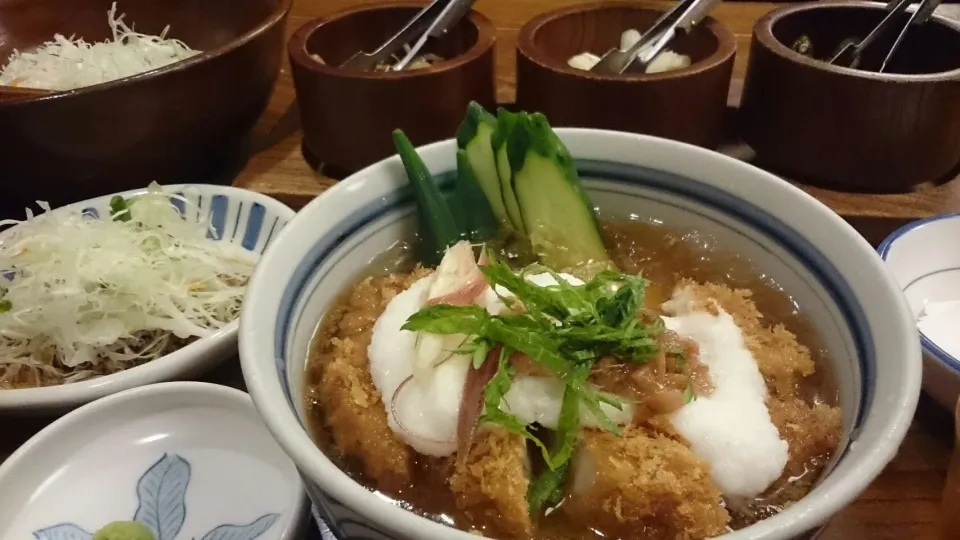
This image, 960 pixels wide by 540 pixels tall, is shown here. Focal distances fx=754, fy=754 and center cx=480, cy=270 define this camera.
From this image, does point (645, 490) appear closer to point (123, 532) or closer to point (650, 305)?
point (650, 305)

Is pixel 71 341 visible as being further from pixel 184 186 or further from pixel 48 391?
pixel 184 186

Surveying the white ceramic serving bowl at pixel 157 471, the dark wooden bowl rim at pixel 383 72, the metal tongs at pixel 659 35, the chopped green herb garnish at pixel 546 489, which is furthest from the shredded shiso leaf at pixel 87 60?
the chopped green herb garnish at pixel 546 489

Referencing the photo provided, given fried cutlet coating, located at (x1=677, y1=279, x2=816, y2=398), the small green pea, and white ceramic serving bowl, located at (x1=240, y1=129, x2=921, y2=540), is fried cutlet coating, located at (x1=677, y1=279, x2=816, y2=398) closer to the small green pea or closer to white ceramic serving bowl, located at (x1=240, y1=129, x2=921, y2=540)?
white ceramic serving bowl, located at (x1=240, y1=129, x2=921, y2=540)

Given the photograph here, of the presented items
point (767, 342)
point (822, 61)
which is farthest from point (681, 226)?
point (822, 61)

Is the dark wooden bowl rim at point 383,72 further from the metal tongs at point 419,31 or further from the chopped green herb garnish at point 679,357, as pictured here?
the chopped green herb garnish at point 679,357

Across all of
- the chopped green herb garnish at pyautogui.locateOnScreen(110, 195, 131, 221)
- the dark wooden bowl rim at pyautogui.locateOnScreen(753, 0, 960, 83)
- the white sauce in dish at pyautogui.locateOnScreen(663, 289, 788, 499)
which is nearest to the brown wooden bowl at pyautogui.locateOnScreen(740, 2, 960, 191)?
the dark wooden bowl rim at pyautogui.locateOnScreen(753, 0, 960, 83)
